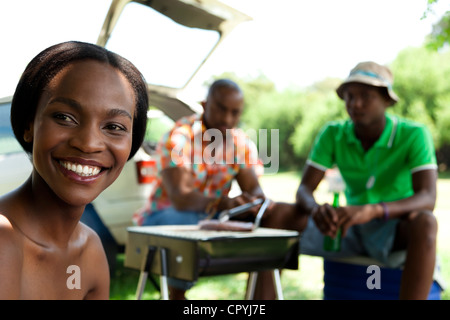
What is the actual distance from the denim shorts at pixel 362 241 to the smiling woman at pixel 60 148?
80.9 inches

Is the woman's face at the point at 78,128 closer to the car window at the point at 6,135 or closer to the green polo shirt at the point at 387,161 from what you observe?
the car window at the point at 6,135

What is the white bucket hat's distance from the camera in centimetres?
304

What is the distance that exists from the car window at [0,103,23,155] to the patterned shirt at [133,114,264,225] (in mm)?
1948

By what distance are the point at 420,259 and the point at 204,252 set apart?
3.57 ft

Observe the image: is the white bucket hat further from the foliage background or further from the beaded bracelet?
the foliage background

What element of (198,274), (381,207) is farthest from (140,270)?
(381,207)

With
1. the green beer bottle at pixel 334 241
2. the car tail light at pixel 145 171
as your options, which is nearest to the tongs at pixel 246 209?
the green beer bottle at pixel 334 241

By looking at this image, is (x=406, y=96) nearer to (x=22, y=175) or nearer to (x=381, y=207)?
(x=381, y=207)

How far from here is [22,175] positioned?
1.19 m

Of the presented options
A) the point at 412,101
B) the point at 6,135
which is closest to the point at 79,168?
the point at 6,135

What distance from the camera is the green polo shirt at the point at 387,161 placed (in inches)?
118
